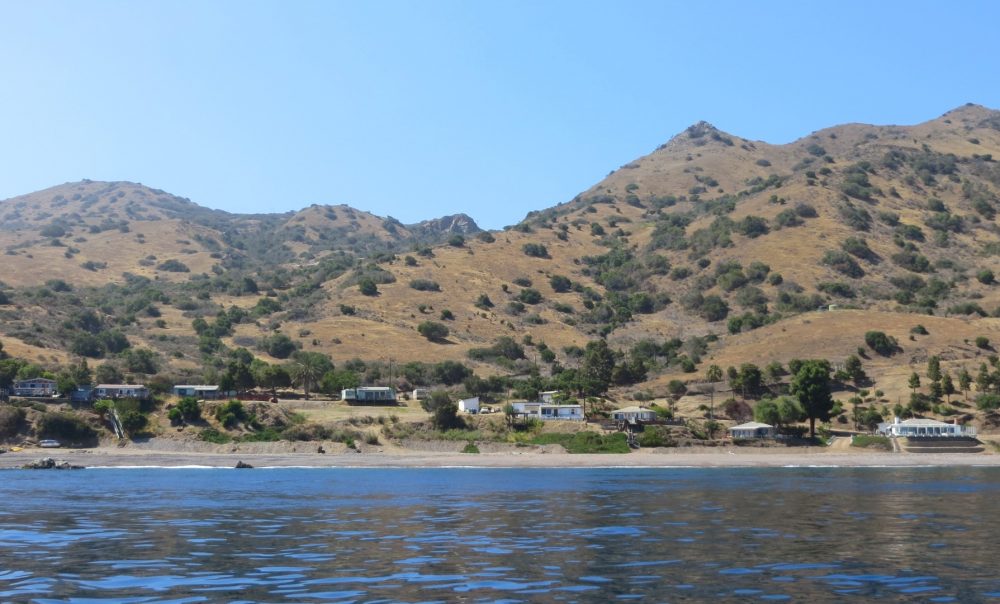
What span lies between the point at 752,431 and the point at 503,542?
62600 mm

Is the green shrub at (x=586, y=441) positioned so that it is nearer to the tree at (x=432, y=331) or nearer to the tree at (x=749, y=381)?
the tree at (x=749, y=381)

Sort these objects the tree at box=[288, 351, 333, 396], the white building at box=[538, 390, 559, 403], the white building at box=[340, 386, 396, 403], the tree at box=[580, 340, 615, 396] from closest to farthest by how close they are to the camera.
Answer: the white building at box=[538, 390, 559, 403], the white building at box=[340, 386, 396, 403], the tree at box=[580, 340, 615, 396], the tree at box=[288, 351, 333, 396]

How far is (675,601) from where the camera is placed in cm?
2150

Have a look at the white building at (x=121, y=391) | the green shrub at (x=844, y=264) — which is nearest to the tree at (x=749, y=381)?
the white building at (x=121, y=391)

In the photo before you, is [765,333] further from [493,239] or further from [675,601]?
[675,601]

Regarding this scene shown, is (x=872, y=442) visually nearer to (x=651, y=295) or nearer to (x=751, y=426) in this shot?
(x=751, y=426)

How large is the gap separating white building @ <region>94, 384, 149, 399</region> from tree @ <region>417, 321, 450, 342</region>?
49.4m

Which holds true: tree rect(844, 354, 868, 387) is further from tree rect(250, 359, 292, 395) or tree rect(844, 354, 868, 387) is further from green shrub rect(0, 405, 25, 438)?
green shrub rect(0, 405, 25, 438)

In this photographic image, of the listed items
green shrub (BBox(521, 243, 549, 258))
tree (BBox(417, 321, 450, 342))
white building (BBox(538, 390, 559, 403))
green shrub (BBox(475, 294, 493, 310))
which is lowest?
white building (BBox(538, 390, 559, 403))

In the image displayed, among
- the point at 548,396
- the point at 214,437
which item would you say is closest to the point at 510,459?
the point at 548,396

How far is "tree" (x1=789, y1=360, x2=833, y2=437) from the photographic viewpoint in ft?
292

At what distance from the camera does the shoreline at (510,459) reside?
77625 millimetres

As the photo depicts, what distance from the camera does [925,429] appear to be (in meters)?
86.2

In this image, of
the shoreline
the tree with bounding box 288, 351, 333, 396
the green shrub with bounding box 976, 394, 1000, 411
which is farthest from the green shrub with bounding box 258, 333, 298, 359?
the green shrub with bounding box 976, 394, 1000, 411
